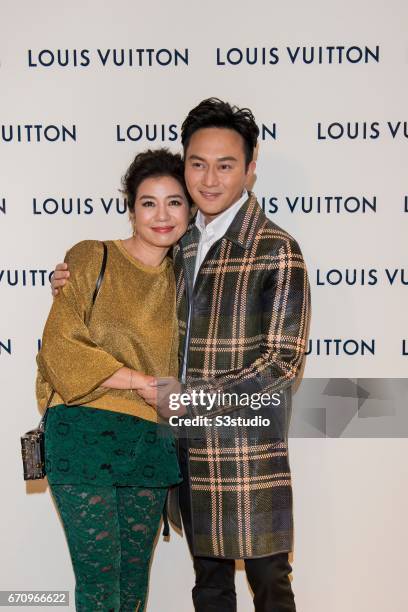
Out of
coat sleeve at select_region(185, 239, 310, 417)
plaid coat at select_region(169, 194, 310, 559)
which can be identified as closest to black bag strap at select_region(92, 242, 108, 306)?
plaid coat at select_region(169, 194, 310, 559)

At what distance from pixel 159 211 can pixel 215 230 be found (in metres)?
0.17

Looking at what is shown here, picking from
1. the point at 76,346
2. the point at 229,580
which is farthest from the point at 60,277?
the point at 229,580

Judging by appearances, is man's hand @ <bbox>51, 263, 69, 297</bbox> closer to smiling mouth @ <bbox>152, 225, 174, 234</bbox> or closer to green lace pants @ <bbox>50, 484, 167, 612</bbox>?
smiling mouth @ <bbox>152, 225, 174, 234</bbox>

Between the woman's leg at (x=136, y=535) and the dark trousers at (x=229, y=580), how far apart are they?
0.35ft

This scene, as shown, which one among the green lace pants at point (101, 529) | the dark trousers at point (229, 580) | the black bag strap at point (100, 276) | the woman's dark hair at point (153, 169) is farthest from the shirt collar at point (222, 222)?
the green lace pants at point (101, 529)

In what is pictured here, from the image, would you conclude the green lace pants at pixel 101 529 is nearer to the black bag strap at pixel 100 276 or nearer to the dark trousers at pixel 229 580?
the dark trousers at pixel 229 580

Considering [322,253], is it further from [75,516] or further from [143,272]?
[75,516]

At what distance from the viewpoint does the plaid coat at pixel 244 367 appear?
182cm

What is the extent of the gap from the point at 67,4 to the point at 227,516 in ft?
6.03

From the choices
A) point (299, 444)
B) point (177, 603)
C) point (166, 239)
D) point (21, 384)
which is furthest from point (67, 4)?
point (177, 603)

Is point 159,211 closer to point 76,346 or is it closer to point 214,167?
point 214,167

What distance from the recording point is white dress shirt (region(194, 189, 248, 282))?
1.95m

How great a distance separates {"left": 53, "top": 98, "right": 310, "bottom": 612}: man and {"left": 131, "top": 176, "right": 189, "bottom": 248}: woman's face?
0.20ft

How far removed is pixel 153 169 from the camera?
195cm
